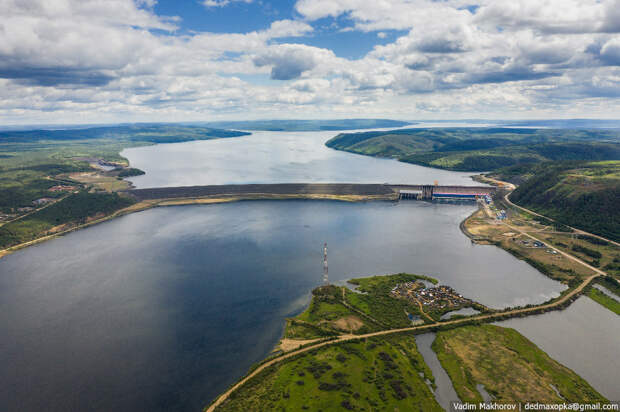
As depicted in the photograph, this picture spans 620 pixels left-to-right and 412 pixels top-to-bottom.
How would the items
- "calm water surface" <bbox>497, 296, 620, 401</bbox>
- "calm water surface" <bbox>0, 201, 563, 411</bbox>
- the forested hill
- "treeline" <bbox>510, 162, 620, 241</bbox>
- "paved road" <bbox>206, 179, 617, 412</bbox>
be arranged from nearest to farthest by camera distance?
Answer: "paved road" <bbox>206, 179, 617, 412</bbox> → "calm water surface" <bbox>0, 201, 563, 411</bbox> → "calm water surface" <bbox>497, 296, 620, 401</bbox> → "treeline" <bbox>510, 162, 620, 241</bbox> → the forested hill

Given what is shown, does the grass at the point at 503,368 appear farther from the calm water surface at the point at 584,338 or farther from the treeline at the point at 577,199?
the treeline at the point at 577,199

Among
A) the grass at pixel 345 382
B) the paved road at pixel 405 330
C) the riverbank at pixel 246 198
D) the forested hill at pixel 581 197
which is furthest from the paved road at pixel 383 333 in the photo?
the riverbank at pixel 246 198

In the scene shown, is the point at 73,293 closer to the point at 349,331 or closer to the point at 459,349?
the point at 349,331

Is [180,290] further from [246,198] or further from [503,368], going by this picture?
[246,198]

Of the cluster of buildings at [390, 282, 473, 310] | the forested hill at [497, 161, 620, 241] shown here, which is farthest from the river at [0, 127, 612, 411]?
the forested hill at [497, 161, 620, 241]

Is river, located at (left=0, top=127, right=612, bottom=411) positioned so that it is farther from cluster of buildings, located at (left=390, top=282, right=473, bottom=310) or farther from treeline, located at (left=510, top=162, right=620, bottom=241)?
treeline, located at (left=510, top=162, right=620, bottom=241)

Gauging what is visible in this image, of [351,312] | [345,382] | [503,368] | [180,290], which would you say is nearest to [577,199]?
[503,368]

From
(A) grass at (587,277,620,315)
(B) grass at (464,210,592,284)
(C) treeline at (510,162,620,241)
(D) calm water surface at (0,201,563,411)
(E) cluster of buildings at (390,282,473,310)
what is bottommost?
(D) calm water surface at (0,201,563,411)

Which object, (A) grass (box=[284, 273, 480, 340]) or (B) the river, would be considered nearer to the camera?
(B) the river
